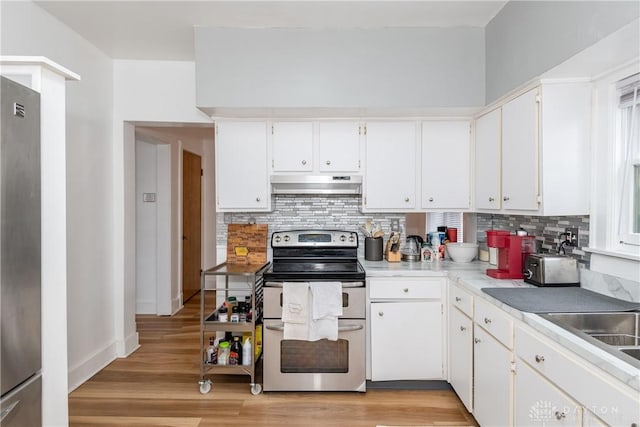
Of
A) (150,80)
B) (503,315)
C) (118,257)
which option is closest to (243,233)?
(118,257)

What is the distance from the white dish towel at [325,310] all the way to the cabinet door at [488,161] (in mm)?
1223

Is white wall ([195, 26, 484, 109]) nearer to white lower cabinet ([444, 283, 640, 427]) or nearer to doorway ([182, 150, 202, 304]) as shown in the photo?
white lower cabinet ([444, 283, 640, 427])

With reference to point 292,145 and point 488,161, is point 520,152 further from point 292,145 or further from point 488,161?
point 292,145

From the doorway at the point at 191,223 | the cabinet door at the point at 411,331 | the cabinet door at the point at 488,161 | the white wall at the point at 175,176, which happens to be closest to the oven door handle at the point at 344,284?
the cabinet door at the point at 411,331

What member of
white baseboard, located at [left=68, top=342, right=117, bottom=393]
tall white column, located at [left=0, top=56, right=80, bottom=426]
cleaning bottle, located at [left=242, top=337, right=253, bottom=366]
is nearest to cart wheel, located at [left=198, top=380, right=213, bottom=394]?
cleaning bottle, located at [left=242, top=337, right=253, bottom=366]

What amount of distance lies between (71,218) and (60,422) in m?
1.65

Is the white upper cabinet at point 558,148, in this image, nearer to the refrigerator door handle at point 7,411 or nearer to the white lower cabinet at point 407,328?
the white lower cabinet at point 407,328

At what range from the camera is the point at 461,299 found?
8.23 ft

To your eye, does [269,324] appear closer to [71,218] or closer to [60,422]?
[60,422]

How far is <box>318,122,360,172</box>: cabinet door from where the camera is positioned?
10.2ft

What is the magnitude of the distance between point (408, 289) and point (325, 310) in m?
0.61

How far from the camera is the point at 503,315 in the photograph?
190 centimetres

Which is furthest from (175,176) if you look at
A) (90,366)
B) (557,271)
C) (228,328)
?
(557,271)

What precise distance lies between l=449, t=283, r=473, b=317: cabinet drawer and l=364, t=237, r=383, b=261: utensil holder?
0.69 metres
